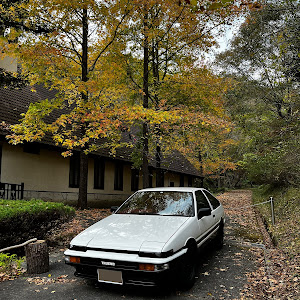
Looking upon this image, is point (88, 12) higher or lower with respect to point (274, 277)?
higher

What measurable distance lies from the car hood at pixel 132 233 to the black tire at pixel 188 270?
1.50 feet

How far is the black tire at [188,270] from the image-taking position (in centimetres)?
446

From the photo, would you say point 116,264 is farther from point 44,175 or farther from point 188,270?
point 44,175

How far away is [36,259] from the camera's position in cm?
545

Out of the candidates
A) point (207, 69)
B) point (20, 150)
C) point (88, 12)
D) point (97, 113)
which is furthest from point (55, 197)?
point (207, 69)

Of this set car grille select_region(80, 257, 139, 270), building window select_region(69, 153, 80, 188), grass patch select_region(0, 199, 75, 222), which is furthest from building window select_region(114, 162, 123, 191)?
car grille select_region(80, 257, 139, 270)

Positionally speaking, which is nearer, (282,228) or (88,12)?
(282,228)

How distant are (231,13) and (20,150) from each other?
10.4m

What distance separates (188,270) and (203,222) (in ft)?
3.95

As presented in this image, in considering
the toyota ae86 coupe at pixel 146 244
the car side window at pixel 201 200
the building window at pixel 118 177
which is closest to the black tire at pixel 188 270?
the toyota ae86 coupe at pixel 146 244

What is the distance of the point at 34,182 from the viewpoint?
A: 43.3 feet

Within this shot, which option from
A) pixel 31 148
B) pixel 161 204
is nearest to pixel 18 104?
pixel 31 148

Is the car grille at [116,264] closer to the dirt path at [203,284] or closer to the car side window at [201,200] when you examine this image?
the dirt path at [203,284]

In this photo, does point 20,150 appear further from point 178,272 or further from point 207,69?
point 178,272
